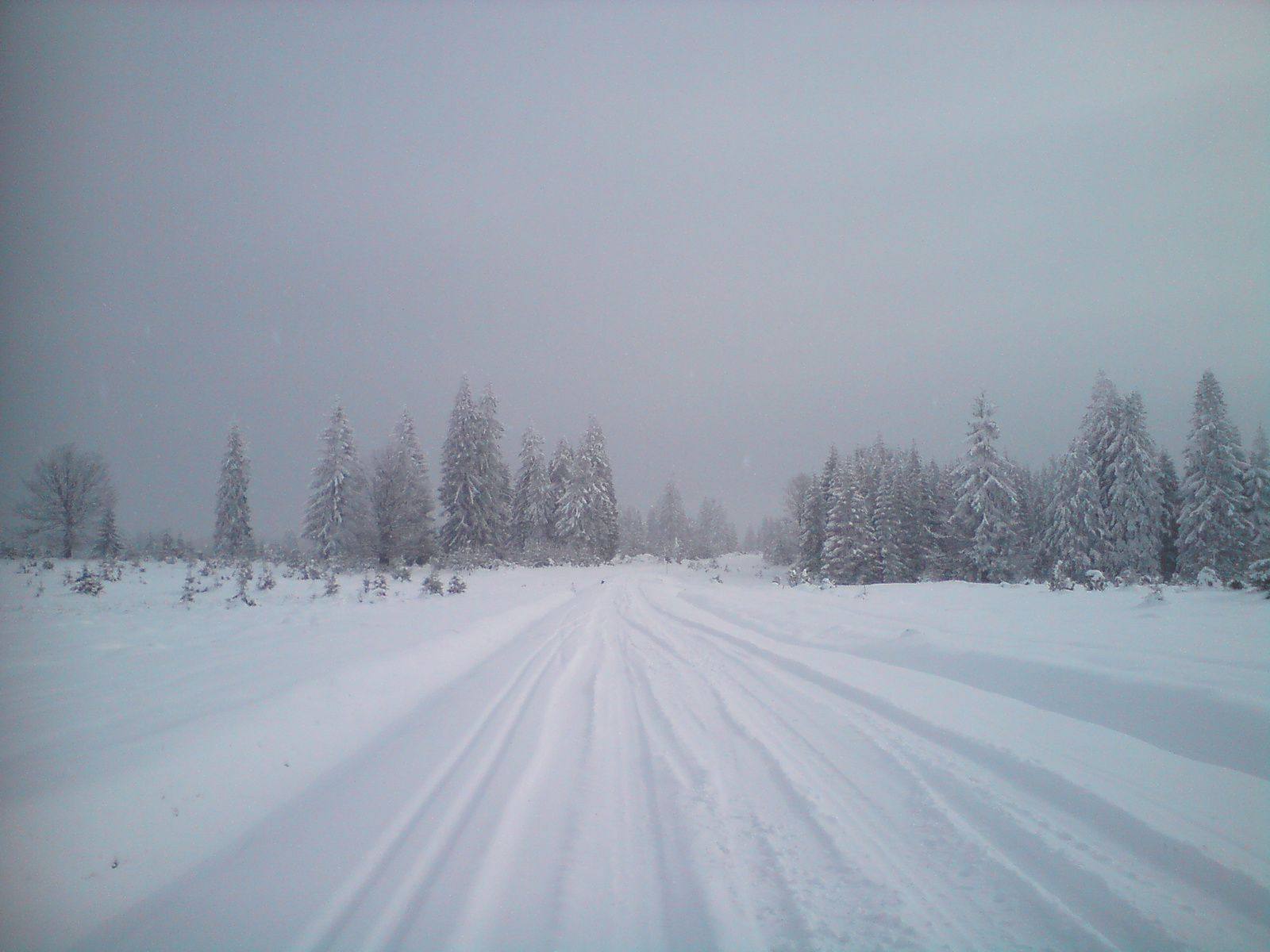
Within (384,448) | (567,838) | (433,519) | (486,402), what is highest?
(486,402)

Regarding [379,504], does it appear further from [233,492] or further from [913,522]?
[913,522]

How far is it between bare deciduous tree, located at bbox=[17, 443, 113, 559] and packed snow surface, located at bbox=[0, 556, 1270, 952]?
12.9 metres

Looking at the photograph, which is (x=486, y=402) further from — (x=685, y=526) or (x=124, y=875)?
(x=685, y=526)

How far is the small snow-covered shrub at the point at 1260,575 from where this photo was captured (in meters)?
8.00

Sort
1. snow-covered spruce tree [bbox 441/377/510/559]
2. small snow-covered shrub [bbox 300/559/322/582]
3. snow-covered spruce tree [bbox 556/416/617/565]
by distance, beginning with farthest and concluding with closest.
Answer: snow-covered spruce tree [bbox 556/416/617/565] < snow-covered spruce tree [bbox 441/377/510/559] < small snow-covered shrub [bbox 300/559/322/582]

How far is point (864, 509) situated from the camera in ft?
113

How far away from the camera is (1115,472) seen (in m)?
27.4

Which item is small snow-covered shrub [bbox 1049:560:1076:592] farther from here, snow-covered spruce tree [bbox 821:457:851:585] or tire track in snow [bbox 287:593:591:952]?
snow-covered spruce tree [bbox 821:457:851:585]

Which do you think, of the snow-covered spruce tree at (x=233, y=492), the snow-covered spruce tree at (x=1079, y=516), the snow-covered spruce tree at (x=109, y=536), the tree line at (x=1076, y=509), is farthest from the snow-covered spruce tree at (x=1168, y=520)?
the snow-covered spruce tree at (x=233, y=492)

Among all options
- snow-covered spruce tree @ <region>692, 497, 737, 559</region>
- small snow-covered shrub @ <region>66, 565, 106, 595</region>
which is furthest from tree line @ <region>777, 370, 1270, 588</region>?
snow-covered spruce tree @ <region>692, 497, 737, 559</region>

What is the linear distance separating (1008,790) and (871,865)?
1503 millimetres

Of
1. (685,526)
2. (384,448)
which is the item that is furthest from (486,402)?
(685,526)

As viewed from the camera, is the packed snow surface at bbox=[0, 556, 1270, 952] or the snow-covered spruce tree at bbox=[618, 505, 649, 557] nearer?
the packed snow surface at bbox=[0, 556, 1270, 952]

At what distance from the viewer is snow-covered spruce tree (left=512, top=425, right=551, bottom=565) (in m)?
48.9
